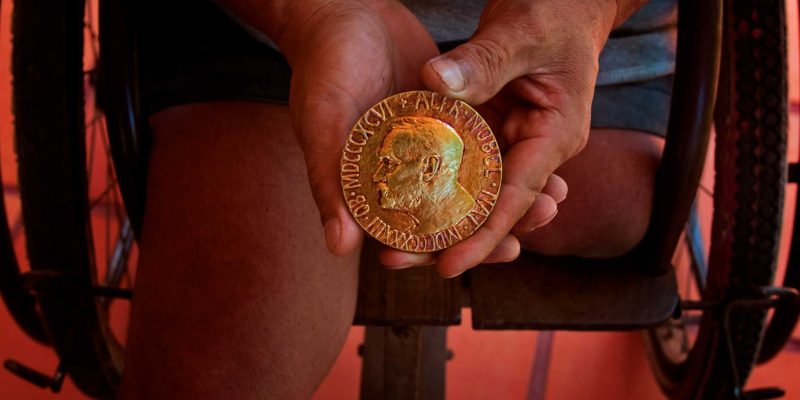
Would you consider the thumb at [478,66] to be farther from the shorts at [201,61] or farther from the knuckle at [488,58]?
the shorts at [201,61]

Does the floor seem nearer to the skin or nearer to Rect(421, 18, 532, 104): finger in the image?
the skin

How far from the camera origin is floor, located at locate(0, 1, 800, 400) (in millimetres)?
1474

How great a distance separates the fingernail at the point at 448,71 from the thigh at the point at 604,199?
309mm

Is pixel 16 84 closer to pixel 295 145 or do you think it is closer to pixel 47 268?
pixel 47 268

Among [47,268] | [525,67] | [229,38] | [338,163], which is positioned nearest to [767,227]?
[525,67]

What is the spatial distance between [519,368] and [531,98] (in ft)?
3.27

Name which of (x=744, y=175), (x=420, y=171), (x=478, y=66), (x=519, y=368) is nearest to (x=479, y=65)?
(x=478, y=66)

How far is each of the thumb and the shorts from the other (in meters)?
0.27

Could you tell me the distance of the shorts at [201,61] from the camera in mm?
774

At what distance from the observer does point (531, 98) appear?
2.20 feet

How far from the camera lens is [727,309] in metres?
0.84

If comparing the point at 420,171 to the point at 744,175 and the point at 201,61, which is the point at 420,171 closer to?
the point at 201,61

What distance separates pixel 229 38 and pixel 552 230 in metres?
0.45

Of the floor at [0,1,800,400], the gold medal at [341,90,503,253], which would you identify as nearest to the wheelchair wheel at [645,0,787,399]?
the gold medal at [341,90,503,253]
